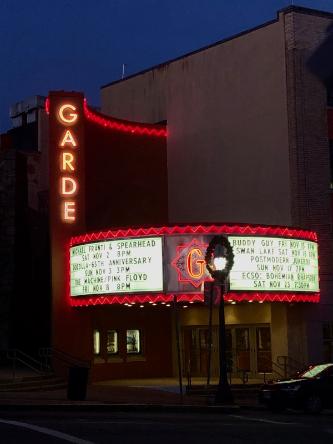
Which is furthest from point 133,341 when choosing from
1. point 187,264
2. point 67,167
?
point 67,167

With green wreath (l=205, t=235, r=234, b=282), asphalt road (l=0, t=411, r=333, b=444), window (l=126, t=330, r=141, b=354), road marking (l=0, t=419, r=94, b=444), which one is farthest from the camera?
window (l=126, t=330, r=141, b=354)

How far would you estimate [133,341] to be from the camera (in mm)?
34094

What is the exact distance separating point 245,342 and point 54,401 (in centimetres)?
→ 1105

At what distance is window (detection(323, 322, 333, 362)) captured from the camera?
101 feet

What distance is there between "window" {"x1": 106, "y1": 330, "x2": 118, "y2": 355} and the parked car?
11843mm

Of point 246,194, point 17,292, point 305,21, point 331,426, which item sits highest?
point 305,21

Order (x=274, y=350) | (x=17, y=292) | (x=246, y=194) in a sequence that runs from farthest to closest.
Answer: (x=17, y=292) < (x=246, y=194) < (x=274, y=350)

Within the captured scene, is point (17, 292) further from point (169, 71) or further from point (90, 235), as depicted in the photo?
point (169, 71)

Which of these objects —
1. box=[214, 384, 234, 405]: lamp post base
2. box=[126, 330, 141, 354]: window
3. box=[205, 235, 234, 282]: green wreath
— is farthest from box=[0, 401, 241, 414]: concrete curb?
box=[126, 330, 141, 354]: window

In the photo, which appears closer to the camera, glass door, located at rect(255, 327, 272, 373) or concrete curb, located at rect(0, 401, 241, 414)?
concrete curb, located at rect(0, 401, 241, 414)

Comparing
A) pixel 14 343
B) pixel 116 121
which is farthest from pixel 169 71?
pixel 14 343

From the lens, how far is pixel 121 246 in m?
28.5

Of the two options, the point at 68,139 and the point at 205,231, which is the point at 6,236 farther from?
the point at 205,231

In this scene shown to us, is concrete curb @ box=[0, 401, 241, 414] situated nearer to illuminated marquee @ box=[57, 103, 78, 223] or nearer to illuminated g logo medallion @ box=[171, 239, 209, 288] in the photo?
illuminated g logo medallion @ box=[171, 239, 209, 288]
